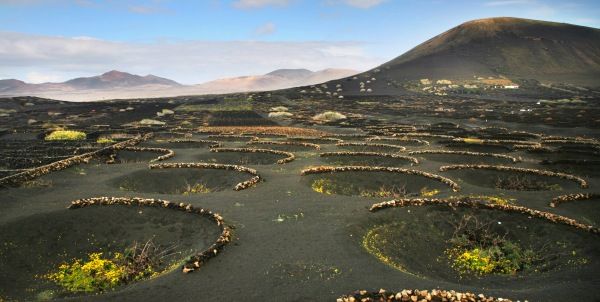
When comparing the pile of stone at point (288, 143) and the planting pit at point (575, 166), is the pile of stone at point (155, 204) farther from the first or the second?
the planting pit at point (575, 166)

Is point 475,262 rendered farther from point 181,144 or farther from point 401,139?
point 181,144

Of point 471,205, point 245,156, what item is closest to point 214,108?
point 245,156

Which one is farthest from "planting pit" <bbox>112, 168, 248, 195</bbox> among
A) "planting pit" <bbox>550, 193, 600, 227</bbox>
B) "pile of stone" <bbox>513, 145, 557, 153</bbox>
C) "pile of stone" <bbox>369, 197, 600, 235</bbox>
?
"pile of stone" <bbox>513, 145, 557, 153</bbox>

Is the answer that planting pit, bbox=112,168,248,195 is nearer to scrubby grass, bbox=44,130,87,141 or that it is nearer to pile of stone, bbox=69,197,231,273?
pile of stone, bbox=69,197,231,273

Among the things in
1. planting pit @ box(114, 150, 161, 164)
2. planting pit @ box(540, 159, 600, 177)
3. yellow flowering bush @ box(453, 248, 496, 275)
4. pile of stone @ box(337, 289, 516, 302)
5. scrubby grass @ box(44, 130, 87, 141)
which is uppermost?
scrubby grass @ box(44, 130, 87, 141)

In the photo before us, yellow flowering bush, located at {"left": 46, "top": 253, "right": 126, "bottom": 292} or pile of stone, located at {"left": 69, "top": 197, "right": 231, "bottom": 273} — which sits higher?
pile of stone, located at {"left": 69, "top": 197, "right": 231, "bottom": 273}

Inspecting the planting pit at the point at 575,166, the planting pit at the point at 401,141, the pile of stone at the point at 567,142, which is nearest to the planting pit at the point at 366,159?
the planting pit at the point at 575,166
